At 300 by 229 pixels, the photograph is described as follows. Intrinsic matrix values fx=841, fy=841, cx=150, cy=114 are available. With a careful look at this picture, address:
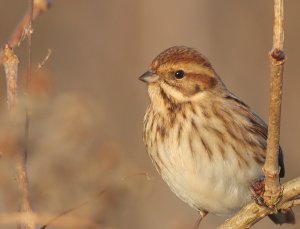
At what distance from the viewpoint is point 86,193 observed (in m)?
3.50

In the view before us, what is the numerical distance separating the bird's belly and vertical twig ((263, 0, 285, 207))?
1022 millimetres

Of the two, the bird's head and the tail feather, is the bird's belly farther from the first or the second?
the tail feather

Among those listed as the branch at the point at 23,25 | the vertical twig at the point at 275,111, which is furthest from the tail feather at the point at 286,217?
the branch at the point at 23,25

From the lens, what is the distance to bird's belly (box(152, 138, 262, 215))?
428 cm

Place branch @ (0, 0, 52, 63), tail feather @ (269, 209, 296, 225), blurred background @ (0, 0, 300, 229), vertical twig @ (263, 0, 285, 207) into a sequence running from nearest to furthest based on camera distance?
vertical twig @ (263, 0, 285, 207) → branch @ (0, 0, 52, 63) → tail feather @ (269, 209, 296, 225) → blurred background @ (0, 0, 300, 229)

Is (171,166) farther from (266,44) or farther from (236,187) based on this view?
(266,44)

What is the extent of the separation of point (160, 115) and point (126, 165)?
84cm

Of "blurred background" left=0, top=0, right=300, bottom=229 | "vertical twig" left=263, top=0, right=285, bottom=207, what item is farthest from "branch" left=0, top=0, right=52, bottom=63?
"vertical twig" left=263, top=0, right=285, bottom=207

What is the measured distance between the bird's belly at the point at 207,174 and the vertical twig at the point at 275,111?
1022mm

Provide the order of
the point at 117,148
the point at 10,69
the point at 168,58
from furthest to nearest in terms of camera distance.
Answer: the point at 168,58
the point at 117,148
the point at 10,69

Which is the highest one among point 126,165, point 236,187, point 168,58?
point 168,58

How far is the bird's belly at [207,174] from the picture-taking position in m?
4.28

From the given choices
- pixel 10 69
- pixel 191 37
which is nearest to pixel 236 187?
pixel 10 69

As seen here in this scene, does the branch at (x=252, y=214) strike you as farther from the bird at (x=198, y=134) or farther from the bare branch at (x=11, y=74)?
the bare branch at (x=11, y=74)
